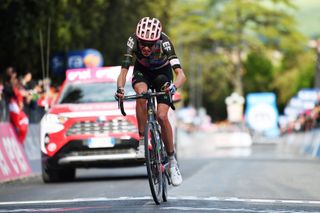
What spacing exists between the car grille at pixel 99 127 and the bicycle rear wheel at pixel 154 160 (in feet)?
16.7

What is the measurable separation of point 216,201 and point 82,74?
6.81 m

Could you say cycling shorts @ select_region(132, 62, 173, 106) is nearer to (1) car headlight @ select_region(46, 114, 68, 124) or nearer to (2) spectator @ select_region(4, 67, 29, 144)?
(1) car headlight @ select_region(46, 114, 68, 124)

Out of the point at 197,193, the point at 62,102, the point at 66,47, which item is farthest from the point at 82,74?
the point at 66,47

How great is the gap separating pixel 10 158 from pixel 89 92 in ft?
6.01

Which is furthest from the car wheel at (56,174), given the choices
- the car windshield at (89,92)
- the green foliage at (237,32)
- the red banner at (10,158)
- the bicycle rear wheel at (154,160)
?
the green foliage at (237,32)

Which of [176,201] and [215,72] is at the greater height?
[176,201]

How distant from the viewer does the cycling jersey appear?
11727 millimetres

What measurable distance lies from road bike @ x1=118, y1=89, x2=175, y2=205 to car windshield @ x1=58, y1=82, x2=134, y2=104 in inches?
225

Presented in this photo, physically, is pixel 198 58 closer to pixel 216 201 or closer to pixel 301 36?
pixel 301 36

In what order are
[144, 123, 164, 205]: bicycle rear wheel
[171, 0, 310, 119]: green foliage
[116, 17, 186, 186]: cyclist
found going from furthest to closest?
[171, 0, 310, 119]: green foliage < [116, 17, 186, 186]: cyclist < [144, 123, 164, 205]: bicycle rear wheel

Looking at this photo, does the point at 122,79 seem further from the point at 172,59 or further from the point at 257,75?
the point at 257,75

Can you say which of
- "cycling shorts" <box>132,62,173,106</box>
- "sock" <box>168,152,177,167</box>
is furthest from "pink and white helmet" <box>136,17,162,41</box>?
"sock" <box>168,152,177,167</box>

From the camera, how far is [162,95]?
1181 cm

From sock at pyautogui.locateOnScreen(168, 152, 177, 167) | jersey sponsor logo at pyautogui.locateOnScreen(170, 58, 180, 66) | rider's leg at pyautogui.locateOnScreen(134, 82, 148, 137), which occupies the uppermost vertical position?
jersey sponsor logo at pyautogui.locateOnScreen(170, 58, 180, 66)
